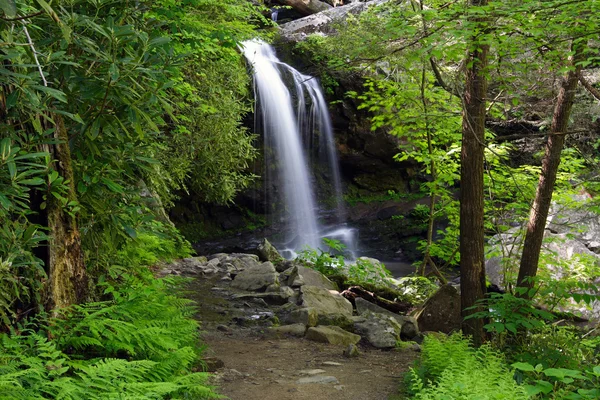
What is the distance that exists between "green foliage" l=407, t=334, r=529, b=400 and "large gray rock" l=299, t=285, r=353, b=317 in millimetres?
3181

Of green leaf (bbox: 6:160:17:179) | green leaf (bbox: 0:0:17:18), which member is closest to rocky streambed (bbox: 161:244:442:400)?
green leaf (bbox: 6:160:17:179)

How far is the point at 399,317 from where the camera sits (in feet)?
26.8

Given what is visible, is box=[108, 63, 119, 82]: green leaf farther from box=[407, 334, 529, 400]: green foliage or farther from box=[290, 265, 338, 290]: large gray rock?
box=[290, 265, 338, 290]: large gray rock

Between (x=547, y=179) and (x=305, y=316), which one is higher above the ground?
(x=547, y=179)

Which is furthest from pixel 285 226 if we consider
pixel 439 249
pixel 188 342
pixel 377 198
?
pixel 188 342

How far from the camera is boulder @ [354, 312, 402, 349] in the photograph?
670cm

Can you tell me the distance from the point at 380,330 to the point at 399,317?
50.9 inches

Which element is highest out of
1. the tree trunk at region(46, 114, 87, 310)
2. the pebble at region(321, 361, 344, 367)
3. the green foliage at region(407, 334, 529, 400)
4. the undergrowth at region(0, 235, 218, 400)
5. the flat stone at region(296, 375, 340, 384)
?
the tree trunk at region(46, 114, 87, 310)

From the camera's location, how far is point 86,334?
11.2 ft

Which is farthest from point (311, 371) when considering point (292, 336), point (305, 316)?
point (305, 316)

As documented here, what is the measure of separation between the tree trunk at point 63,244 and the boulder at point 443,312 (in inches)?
222

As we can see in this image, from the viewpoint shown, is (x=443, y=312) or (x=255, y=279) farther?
(x=255, y=279)

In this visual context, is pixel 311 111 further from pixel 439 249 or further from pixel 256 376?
pixel 256 376

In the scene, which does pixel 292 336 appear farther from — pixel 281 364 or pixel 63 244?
pixel 63 244
